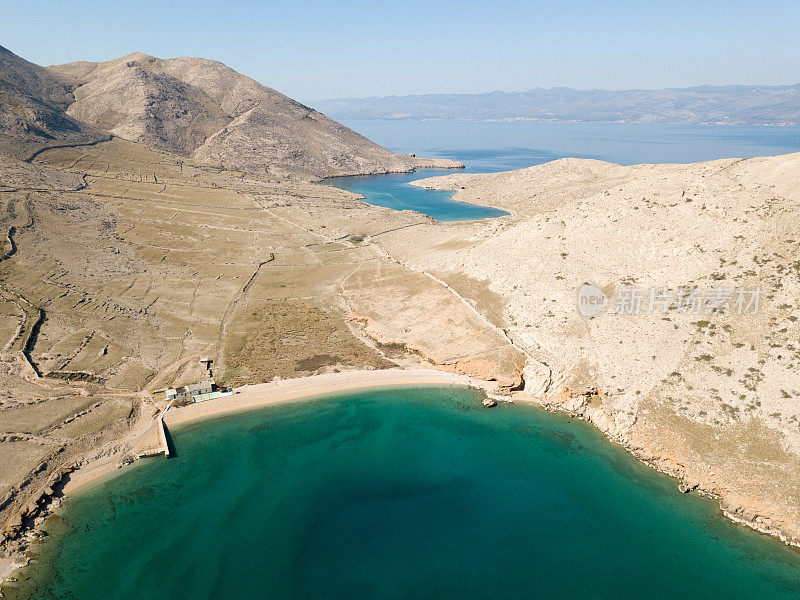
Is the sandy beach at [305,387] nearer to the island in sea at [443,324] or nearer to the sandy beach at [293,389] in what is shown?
the sandy beach at [293,389]

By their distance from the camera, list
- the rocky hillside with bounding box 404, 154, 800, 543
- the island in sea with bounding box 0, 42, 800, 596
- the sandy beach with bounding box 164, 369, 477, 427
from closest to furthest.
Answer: the rocky hillside with bounding box 404, 154, 800, 543, the island in sea with bounding box 0, 42, 800, 596, the sandy beach with bounding box 164, 369, 477, 427

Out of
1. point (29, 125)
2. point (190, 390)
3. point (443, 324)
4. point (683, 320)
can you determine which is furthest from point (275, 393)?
point (29, 125)

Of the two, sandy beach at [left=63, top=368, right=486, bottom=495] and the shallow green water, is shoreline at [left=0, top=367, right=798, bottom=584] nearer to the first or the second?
sandy beach at [left=63, top=368, right=486, bottom=495]

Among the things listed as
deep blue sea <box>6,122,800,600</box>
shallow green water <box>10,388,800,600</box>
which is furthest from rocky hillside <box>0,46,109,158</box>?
deep blue sea <box>6,122,800,600</box>

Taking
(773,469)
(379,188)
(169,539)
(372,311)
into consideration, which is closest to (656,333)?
(773,469)

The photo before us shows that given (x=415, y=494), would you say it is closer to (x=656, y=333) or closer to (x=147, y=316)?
(x=656, y=333)

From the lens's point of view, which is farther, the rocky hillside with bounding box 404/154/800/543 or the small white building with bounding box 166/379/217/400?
the small white building with bounding box 166/379/217/400

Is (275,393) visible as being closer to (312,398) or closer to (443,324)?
(312,398)

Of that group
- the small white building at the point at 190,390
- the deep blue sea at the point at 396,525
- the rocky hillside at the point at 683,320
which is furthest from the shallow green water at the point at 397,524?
the small white building at the point at 190,390
